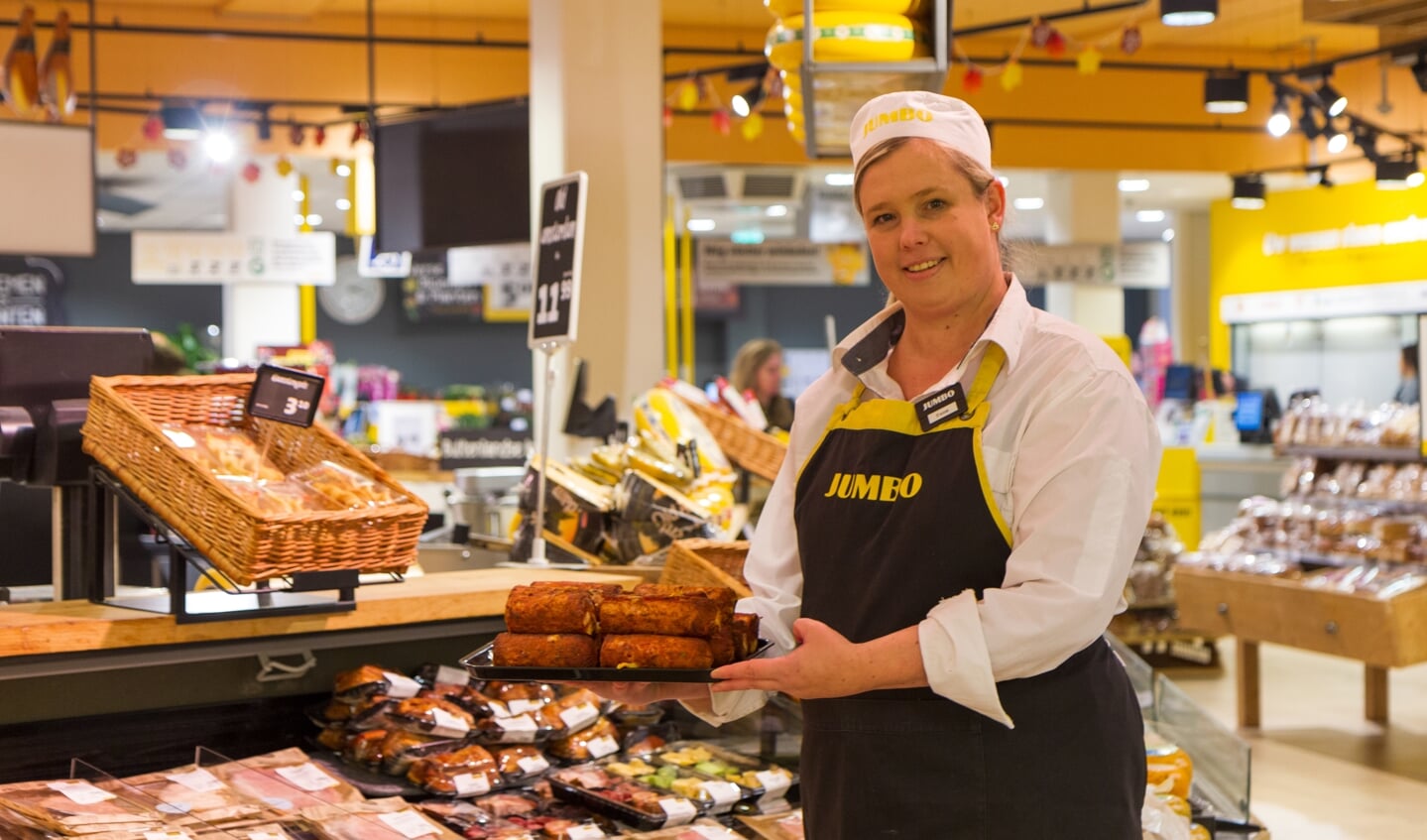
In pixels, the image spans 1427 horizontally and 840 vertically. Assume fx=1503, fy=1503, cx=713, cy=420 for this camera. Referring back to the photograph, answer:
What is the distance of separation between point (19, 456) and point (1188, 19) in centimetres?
663

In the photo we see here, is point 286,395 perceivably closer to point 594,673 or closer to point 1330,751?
point 594,673

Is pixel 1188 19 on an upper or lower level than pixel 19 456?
upper

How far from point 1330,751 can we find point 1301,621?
61cm

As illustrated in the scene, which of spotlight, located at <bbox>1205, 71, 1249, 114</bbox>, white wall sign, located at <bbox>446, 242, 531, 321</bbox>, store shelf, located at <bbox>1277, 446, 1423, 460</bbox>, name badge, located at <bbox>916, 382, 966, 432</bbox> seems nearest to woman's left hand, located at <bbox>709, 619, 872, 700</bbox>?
name badge, located at <bbox>916, 382, 966, 432</bbox>

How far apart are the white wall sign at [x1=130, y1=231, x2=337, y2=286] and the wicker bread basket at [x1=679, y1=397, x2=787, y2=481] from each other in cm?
896

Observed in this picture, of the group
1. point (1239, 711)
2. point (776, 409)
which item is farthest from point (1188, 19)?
point (1239, 711)

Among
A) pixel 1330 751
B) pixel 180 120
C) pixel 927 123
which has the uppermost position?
pixel 180 120

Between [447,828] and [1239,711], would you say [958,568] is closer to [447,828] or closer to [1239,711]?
[447,828]

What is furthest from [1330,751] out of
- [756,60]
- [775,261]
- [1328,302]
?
[775,261]

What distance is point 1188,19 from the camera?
7.78 m

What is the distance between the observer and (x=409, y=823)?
2.53 m

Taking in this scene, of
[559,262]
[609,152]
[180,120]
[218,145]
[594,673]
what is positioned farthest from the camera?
[218,145]

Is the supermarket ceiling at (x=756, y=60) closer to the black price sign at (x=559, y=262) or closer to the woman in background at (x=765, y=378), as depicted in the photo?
the woman in background at (x=765, y=378)

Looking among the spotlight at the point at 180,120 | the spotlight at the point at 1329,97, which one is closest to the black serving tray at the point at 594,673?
the spotlight at the point at 180,120
